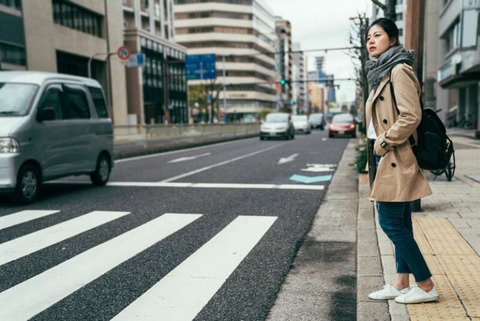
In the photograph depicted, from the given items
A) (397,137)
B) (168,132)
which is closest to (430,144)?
(397,137)

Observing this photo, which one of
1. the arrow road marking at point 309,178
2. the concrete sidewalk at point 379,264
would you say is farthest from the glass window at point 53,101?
the arrow road marking at point 309,178

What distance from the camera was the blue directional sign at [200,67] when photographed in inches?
1475

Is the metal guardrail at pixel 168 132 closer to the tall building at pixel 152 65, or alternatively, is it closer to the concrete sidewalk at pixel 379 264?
the concrete sidewalk at pixel 379 264

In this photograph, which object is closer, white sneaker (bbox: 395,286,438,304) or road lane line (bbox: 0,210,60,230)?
white sneaker (bbox: 395,286,438,304)

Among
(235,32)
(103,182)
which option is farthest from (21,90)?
(235,32)

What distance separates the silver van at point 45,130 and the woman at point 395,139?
557 centimetres

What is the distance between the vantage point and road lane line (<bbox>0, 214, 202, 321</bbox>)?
10.4 ft

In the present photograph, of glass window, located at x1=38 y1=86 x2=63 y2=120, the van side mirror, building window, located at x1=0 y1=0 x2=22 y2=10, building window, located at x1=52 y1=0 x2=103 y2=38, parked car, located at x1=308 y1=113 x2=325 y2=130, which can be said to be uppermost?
building window, located at x1=52 y1=0 x2=103 y2=38

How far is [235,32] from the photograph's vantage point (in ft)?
302

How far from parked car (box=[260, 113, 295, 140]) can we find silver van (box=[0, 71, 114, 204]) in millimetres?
20056

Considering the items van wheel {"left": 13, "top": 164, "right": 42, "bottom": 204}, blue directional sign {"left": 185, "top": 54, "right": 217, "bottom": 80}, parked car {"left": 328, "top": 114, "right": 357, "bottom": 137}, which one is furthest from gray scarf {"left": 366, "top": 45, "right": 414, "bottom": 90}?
blue directional sign {"left": 185, "top": 54, "right": 217, "bottom": 80}

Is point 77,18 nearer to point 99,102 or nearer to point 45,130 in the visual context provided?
point 99,102

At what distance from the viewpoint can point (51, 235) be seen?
16.6ft

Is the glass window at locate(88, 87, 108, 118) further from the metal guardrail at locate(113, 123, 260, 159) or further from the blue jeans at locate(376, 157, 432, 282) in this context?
the blue jeans at locate(376, 157, 432, 282)
